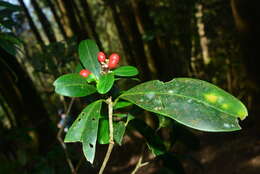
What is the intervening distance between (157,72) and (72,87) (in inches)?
172

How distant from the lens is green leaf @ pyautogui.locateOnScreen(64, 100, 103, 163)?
78cm

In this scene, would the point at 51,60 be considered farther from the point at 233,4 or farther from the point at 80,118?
the point at 233,4

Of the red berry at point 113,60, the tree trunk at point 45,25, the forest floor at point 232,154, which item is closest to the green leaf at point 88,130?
the red berry at point 113,60

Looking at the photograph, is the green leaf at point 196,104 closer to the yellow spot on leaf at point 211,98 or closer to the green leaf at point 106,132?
the yellow spot on leaf at point 211,98

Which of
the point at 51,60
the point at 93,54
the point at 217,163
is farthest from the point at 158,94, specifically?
the point at 217,163

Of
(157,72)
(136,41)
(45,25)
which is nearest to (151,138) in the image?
(157,72)

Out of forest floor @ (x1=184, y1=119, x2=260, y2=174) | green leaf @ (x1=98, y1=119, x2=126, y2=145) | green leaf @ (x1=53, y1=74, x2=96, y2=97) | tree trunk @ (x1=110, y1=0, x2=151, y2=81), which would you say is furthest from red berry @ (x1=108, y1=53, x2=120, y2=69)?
tree trunk @ (x1=110, y1=0, x2=151, y2=81)

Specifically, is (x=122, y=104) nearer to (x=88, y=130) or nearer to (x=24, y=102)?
(x=88, y=130)

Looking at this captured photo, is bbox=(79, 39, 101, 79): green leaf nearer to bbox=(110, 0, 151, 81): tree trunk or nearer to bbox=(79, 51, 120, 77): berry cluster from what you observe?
bbox=(79, 51, 120, 77): berry cluster

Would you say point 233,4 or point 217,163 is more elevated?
point 233,4

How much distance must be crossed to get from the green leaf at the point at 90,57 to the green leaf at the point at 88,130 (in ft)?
0.65

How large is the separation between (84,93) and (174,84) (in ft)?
1.05

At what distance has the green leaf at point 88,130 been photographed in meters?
0.78

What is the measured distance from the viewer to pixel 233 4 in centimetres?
323
